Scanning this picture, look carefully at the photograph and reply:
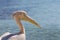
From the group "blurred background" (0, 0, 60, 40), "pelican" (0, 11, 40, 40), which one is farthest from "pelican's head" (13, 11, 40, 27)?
"blurred background" (0, 0, 60, 40)

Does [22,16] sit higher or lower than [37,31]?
higher

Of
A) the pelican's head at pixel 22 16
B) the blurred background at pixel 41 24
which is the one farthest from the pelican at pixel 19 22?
the blurred background at pixel 41 24

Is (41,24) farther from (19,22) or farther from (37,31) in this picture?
(19,22)

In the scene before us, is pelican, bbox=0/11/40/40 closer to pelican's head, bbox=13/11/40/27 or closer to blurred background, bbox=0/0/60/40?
pelican's head, bbox=13/11/40/27

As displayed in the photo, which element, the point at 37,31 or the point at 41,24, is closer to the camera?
the point at 37,31

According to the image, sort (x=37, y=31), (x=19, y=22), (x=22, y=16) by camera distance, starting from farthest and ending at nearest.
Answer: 1. (x=37, y=31)
2. (x=19, y=22)
3. (x=22, y=16)

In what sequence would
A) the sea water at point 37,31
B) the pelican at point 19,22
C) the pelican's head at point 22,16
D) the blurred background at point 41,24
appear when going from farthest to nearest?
1. the blurred background at point 41,24
2. the sea water at point 37,31
3. the pelican's head at point 22,16
4. the pelican at point 19,22

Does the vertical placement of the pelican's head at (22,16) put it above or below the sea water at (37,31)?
above

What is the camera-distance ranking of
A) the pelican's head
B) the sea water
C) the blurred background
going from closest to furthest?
the pelican's head
the sea water
the blurred background

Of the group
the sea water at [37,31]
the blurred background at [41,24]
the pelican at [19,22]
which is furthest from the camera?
the blurred background at [41,24]

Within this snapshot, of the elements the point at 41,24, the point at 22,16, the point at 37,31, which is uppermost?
the point at 22,16

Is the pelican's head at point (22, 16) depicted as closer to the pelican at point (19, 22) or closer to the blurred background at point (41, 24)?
the pelican at point (19, 22)

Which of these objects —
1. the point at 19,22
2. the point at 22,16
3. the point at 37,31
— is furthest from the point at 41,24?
the point at 22,16

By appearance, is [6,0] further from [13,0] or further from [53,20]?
[53,20]
